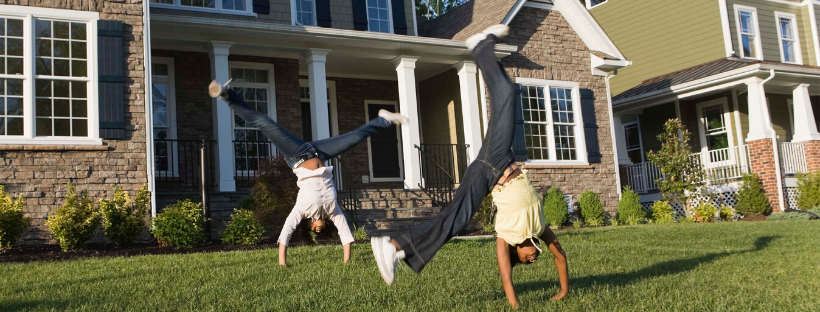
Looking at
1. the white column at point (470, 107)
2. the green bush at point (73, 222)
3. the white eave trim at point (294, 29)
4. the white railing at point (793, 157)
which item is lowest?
the green bush at point (73, 222)

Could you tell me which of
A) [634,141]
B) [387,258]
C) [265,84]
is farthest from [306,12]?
[387,258]

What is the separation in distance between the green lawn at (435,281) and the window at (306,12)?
277 inches

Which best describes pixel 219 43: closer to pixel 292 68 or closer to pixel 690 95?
pixel 292 68

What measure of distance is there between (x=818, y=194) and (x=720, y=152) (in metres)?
2.94

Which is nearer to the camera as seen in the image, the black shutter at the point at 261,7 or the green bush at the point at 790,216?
the black shutter at the point at 261,7

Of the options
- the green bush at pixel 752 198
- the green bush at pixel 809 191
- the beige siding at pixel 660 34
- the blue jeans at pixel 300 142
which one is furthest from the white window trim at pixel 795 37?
the blue jeans at pixel 300 142

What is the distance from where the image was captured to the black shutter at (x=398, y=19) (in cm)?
1498

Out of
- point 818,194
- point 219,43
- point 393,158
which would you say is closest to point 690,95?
point 818,194

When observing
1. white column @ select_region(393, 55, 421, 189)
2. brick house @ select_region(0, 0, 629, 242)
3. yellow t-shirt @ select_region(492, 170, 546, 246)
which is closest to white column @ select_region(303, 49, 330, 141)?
brick house @ select_region(0, 0, 629, 242)

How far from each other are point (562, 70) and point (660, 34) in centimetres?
596

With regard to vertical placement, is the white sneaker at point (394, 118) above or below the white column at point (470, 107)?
below

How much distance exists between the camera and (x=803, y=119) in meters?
16.3

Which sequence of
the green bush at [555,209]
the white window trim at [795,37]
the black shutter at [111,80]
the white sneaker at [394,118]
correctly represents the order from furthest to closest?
Result: the white window trim at [795,37], the green bush at [555,209], the black shutter at [111,80], the white sneaker at [394,118]

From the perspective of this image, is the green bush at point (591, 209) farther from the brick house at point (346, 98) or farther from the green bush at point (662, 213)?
the green bush at point (662, 213)
